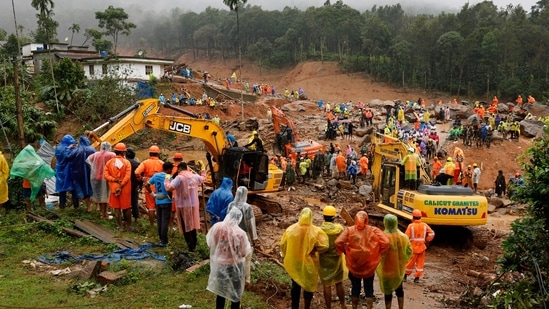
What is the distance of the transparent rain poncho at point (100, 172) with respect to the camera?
10.0 metres

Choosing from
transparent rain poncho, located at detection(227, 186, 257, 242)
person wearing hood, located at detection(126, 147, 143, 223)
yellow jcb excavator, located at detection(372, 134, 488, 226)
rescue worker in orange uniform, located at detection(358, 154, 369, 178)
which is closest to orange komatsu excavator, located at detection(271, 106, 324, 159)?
rescue worker in orange uniform, located at detection(358, 154, 369, 178)

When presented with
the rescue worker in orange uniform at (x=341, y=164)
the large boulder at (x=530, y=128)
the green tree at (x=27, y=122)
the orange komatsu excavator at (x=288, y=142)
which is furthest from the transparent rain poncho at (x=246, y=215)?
the large boulder at (x=530, y=128)

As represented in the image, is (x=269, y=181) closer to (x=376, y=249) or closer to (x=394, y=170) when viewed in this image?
(x=394, y=170)

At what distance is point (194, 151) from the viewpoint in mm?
31500

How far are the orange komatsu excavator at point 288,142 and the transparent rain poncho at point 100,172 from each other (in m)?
14.8

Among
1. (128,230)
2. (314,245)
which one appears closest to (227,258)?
(314,245)

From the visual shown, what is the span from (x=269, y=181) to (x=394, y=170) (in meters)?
3.53

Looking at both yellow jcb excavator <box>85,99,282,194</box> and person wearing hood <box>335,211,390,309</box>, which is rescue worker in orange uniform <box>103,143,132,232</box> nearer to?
yellow jcb excavator <box>85,99,282,194</box>

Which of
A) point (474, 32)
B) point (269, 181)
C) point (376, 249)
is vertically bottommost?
point (269, 181)

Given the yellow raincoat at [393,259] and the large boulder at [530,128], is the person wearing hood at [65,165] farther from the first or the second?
the large boulder at [530,128]

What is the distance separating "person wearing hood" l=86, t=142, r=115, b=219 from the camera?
32.9 ft

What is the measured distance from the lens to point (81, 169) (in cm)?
1072

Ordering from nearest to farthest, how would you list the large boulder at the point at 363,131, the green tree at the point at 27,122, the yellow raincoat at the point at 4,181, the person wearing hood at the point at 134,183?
1. the person wearing hood at the point at 134,183
2. the yellow raincoat at the point at 4,181
3. the green tree at the point at 27,122
4. the large boulder at the point at 363,131

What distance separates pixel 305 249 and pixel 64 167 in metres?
6.54
